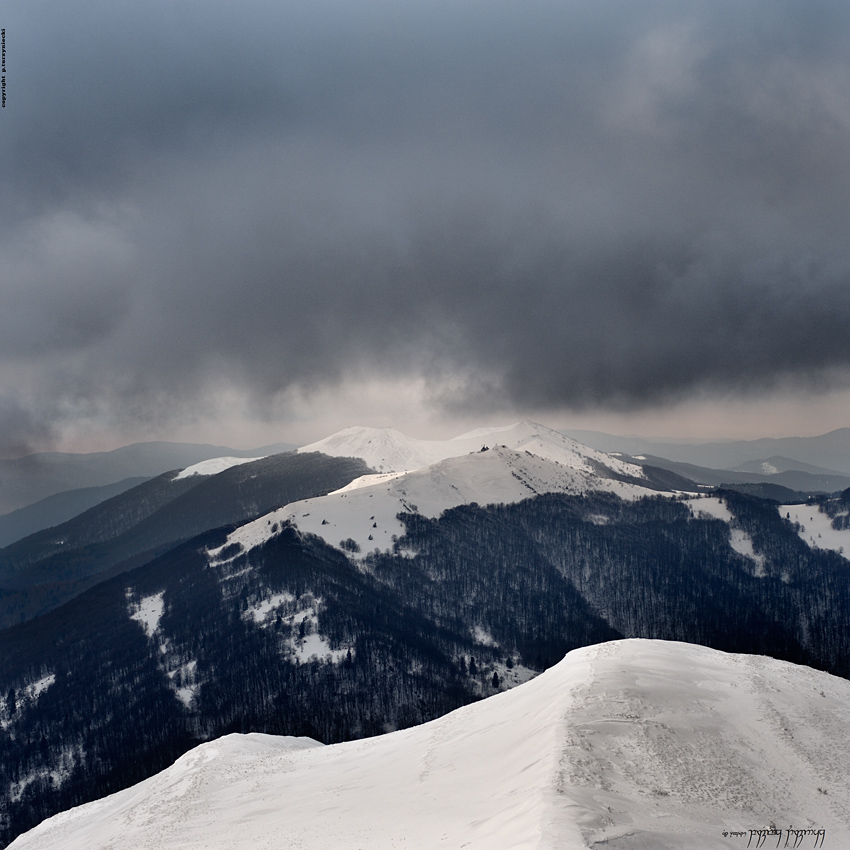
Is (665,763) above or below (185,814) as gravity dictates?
above

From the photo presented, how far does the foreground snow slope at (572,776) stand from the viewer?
1962 inches

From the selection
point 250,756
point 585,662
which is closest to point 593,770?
point 585,662

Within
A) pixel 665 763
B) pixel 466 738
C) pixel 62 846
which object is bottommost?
pixel 62 846

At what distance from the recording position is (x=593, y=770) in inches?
2203

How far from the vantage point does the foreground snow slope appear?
4984cm

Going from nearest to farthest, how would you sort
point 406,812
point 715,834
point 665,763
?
point 715,834 → point 665,763 → point 406,812

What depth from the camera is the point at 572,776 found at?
54.0 metres

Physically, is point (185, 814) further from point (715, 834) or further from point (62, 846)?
point (715, 834)

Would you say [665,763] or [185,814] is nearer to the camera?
[665,763]

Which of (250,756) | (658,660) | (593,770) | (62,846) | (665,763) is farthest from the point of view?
(250,756)

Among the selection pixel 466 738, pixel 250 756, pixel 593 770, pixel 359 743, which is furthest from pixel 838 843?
pixel 250 756

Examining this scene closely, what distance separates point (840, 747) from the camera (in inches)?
2630

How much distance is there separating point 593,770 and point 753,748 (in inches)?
866

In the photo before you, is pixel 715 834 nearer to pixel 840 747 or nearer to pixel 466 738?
pixel 840 747
